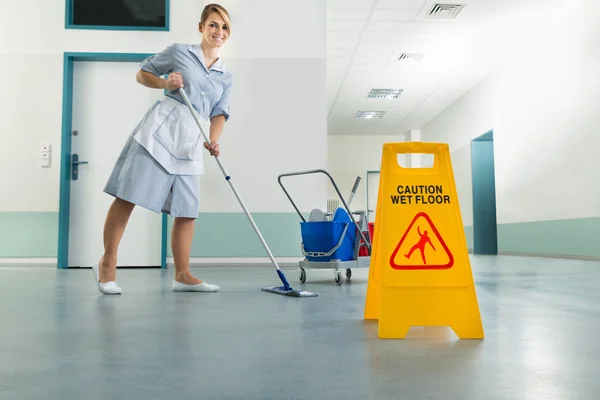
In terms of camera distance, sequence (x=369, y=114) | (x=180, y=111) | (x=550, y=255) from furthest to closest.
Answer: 1. (x=369, y=114)
2. (x=550, y=255)
3. (x=180, y=111)

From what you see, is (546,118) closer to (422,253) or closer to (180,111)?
(180,111)

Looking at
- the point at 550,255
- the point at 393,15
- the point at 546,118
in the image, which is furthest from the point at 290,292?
the point at 546,118

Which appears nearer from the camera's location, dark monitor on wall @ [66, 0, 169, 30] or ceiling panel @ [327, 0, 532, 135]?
dark monitor on wall @ [66, 0, 169, 30]

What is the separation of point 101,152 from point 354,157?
9.71 meters

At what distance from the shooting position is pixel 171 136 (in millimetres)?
2586

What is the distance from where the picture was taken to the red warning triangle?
4.98 feet

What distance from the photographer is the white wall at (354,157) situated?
46.9ft

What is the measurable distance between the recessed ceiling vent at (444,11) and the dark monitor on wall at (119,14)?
10.4 ft

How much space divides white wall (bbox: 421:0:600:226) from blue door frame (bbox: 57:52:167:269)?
190 inches

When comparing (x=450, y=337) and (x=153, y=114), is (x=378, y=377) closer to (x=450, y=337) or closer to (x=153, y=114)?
(x=450, y=337)

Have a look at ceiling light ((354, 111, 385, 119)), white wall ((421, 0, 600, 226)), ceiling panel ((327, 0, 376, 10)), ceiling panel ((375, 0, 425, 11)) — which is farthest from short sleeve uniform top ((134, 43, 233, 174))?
ceiling light ((354, 111, 385, 119))

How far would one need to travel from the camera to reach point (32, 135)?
537 centimetres

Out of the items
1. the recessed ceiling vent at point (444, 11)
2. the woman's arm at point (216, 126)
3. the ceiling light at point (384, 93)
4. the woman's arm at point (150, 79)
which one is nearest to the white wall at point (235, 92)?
the recessed ceiling vent at point (444, 11)

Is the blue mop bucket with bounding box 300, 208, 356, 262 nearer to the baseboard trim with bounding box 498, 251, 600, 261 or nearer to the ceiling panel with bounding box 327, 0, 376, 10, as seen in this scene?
the ceiling panel with bounding box 327, 0, 376, 10
